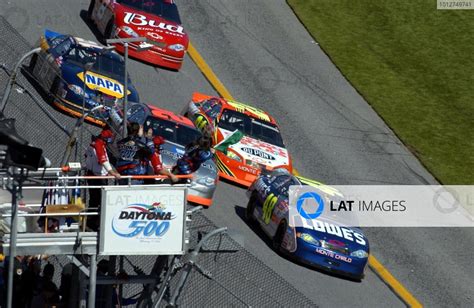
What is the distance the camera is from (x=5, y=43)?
24250 mm

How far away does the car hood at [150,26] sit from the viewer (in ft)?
94.3

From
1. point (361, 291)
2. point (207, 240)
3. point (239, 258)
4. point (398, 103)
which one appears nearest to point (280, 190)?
point (361, 291)

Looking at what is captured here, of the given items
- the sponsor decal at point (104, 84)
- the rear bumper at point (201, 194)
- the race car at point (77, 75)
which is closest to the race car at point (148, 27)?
the race car at point (77, 75)

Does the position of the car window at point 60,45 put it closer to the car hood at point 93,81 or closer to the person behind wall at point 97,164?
the car hood at point 93,81

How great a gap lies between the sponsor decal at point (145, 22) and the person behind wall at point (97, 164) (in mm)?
10725

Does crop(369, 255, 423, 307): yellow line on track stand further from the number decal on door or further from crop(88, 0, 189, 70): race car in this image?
crop(88, 0, 189, 70): race car

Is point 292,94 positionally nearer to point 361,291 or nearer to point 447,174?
point 447,174

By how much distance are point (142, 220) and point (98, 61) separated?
10893 mm

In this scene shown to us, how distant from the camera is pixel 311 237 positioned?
22703mm

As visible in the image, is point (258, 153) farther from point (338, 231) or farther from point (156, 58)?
point (156, 58)

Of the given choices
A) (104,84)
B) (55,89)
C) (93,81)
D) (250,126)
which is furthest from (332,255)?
(55,89)

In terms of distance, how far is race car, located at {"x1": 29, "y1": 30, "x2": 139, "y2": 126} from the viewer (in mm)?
25062

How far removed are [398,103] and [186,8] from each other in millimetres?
6677

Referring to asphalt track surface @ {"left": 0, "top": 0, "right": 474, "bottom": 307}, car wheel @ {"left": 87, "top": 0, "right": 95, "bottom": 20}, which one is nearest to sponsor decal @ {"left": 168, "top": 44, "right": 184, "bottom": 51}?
asphalt track surface @ {"left": 0, "top": 0, "right": 474, "bottom": 307}
